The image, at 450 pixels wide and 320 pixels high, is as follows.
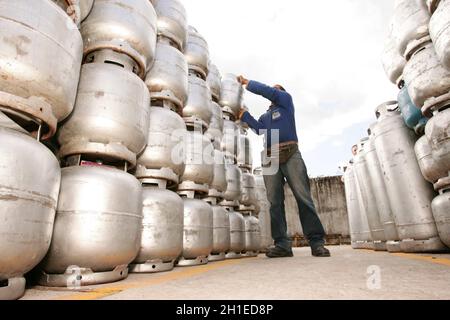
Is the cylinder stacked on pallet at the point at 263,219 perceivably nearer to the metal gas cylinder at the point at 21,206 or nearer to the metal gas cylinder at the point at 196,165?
the metal gas cylinder at the point at 196,165

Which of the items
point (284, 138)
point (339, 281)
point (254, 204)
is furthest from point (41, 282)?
point (254, 204)

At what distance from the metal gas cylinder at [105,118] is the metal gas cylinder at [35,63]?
143mm

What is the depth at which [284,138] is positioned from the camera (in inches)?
113

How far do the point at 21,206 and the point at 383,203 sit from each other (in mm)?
2950

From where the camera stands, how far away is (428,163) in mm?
2062

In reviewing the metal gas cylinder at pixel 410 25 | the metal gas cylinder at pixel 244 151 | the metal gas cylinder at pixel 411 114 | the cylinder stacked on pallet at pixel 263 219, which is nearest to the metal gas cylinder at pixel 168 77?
the metal gas cylinder at pixel 244 151

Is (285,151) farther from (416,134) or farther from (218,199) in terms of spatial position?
(416,134)

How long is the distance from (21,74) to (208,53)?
2.19 m

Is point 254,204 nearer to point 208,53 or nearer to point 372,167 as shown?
point 372,167

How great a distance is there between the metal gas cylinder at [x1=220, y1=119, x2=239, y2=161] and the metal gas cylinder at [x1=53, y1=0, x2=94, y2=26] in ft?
7.49

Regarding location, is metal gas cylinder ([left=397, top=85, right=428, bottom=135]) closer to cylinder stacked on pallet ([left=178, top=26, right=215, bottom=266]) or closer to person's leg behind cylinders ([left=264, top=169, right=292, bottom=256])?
person's leg behind cylinders ([left=264, top=169, right=292, bottom=256])

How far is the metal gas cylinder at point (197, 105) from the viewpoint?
2.49m

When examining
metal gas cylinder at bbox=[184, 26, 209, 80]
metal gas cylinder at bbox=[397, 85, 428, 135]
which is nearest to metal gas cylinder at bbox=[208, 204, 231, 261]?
metal gas cylinder at bbox=[184, 26, 209, 80]
